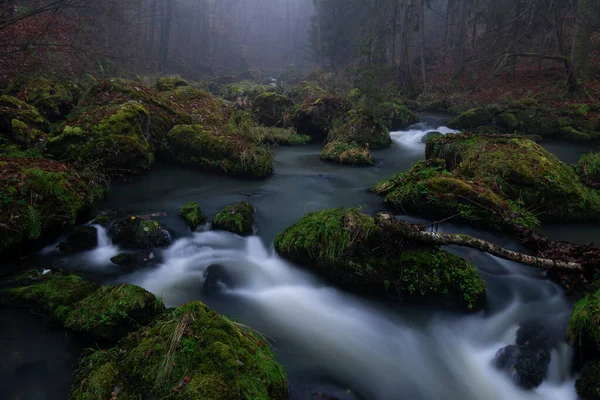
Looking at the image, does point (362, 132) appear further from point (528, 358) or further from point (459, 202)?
point (528, 358)

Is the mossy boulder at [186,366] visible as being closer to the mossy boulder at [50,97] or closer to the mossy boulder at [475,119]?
the mossy boulder at [50,97]

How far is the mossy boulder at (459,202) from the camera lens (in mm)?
6684

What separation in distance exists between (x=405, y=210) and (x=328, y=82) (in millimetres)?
23204

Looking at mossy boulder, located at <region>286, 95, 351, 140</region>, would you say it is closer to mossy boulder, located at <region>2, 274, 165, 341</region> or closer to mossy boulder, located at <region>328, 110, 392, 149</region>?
mossy boulder, located at <region>328, 110, 392, 149</region>

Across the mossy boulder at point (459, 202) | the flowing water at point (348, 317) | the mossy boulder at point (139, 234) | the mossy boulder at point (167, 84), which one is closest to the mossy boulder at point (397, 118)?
the mossy boulder at point (167, 84)

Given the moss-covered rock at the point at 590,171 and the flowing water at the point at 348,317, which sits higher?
the moss-covered rock at the point at 590,171

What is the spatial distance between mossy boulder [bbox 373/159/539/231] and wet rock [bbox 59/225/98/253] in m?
6.02

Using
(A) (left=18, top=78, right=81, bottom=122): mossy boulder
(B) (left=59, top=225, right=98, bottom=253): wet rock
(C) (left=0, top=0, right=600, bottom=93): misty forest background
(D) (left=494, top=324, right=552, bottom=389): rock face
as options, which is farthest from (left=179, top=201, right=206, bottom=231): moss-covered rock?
(A) (left=18, top=78, right=81, bottom=122): mossy boulder

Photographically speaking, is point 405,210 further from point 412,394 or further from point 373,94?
point 373,94

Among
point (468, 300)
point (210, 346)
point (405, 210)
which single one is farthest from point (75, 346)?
point (405, 210)

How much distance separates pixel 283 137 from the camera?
1514 cm

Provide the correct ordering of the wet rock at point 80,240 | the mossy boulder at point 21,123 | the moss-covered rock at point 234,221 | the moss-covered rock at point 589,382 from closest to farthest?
the moss-covered rock at point 589,382
the wet rock at point 80,240
the moss-covered rock at point 234,221
the mossy boulder at point 21,123

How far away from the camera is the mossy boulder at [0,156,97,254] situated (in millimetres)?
5176

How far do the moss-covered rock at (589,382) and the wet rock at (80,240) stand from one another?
22.9 ft
